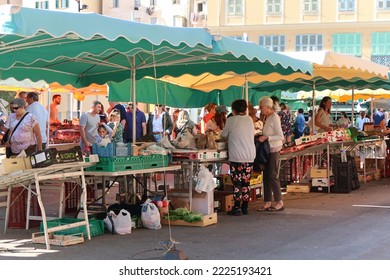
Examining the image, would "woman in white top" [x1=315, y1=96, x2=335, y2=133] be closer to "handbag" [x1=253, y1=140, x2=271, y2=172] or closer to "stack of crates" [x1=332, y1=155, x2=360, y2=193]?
"stack of crates" [x1=332, y1=155, x2=360, y2=193]

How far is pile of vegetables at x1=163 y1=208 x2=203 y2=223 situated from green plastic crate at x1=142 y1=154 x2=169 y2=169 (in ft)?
2.17

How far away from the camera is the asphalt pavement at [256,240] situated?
26.8 ft

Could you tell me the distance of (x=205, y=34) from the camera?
9.24m

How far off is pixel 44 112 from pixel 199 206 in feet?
11.0

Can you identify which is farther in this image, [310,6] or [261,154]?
[310,6]

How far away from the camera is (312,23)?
4947 centimetres

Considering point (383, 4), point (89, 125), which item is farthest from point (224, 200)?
point (383, 4)

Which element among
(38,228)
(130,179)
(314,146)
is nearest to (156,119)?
(314,146)

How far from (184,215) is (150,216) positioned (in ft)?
2.11

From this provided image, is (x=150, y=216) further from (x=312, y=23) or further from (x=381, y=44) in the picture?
(x=312, y=23)

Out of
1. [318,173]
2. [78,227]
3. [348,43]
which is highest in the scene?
[348,43]

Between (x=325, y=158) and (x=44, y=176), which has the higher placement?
(x=44, y=176)

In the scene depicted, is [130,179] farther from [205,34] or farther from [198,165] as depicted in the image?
[205,34]

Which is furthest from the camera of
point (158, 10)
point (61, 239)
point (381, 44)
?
point (158, 10)
